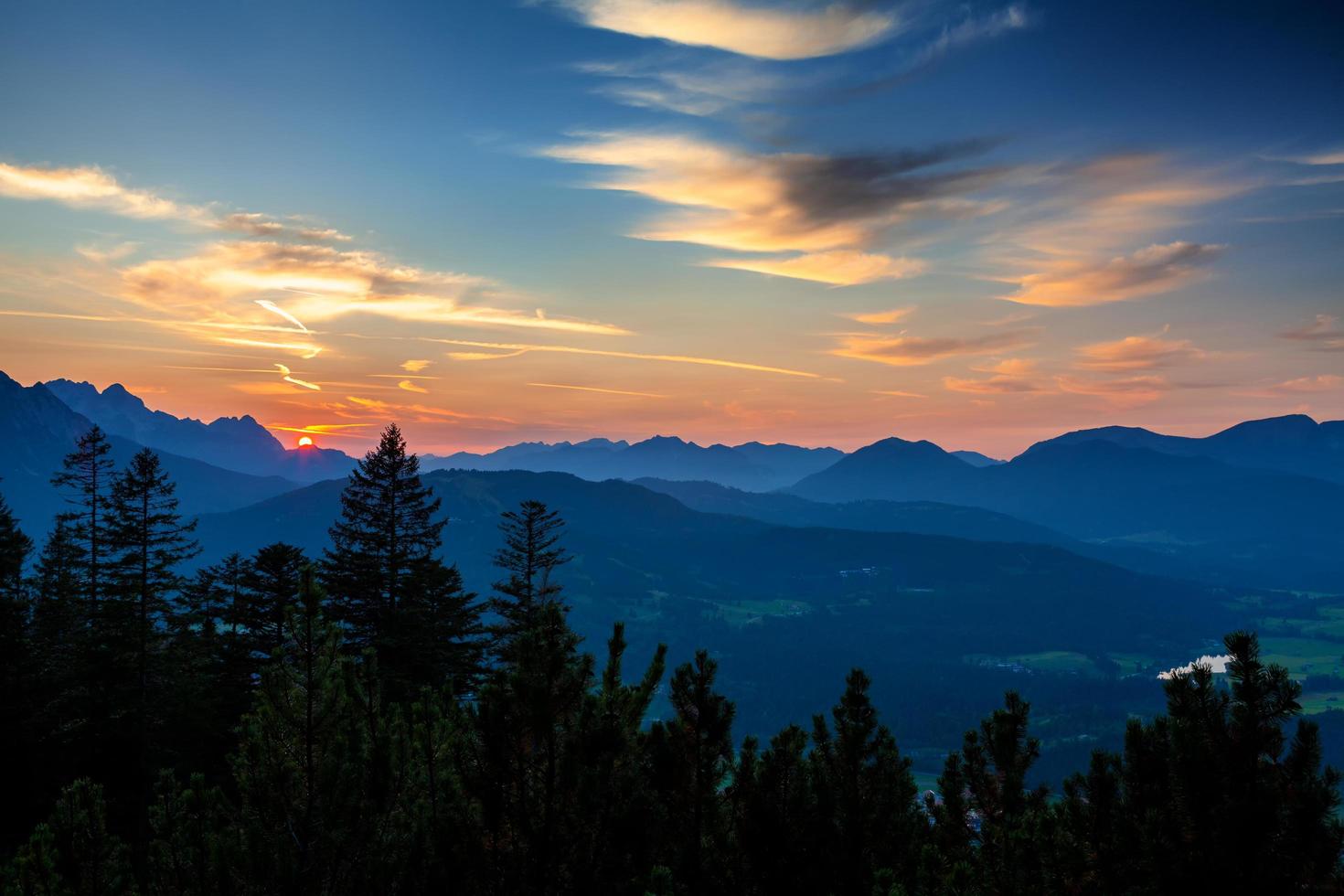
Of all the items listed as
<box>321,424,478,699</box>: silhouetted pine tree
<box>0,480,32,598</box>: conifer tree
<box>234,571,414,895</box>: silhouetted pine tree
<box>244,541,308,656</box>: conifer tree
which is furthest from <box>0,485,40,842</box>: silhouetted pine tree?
<box>234,571,414,895</box>: silhouetted pine tree

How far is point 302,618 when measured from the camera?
30.8ft


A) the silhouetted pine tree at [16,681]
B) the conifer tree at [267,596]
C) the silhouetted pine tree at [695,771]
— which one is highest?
the silhouetted pine tree at [695,771]

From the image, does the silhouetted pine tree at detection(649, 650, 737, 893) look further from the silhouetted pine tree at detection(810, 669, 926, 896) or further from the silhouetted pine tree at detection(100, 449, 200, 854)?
the silhouetted pine tree at detection(100, 449, 200, 854)

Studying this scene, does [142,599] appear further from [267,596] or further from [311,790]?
[311,790]

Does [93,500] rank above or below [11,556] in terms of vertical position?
above

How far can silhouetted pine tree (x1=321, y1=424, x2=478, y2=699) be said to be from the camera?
35.2 m

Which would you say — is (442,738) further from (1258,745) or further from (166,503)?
(166,503)

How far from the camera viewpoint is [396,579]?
1469 inches

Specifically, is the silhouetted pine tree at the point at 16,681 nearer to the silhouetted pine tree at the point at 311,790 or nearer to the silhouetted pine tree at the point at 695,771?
the silhouetted pine tree at the point at 311,790

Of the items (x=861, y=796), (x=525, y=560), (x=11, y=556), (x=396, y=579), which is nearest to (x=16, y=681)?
(x=11, y=556)

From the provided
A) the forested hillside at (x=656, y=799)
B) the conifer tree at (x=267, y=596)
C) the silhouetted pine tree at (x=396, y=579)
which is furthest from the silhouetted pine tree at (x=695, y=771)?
the conifer tree at (x=267, y=596)

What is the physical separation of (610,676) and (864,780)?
16.8 feet

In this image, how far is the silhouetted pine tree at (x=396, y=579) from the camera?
116 ft

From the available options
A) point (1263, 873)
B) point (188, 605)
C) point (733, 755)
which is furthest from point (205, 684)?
point (1263, 873)
